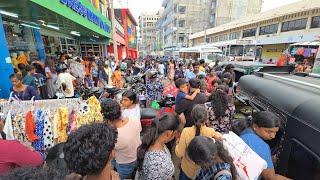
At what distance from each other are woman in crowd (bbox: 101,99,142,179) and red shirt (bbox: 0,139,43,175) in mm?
869

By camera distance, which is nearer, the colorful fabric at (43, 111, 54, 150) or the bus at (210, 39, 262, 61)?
the colorful fabric at (43, 111, 54, 150)

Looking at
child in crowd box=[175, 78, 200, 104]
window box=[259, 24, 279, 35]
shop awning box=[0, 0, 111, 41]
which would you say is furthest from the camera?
window box=[259, 24, 279, 35]

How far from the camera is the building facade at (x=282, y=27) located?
71.5 ft

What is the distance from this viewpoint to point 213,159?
1.91 metres

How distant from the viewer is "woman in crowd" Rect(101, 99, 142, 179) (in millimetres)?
2650

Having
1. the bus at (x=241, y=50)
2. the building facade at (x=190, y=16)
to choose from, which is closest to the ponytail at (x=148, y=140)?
the bus at (x=241, y=50)

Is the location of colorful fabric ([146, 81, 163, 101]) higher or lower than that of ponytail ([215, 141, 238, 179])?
lower

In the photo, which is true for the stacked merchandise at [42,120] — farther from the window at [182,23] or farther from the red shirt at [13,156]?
the window at [182,23]

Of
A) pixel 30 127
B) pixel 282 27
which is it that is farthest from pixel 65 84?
pixel 282 27

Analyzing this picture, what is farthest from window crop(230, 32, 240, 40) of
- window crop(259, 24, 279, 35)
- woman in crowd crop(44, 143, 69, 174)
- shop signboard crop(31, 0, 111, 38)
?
woman in crowd crop(44, 143, 69, 174)

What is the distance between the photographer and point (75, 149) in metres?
1.55

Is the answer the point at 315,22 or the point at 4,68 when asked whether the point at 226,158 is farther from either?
the point at 315,22

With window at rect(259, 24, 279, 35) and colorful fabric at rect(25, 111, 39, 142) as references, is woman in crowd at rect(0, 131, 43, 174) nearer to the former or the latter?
colorful fabric at rect(25, 111, 39, 142)

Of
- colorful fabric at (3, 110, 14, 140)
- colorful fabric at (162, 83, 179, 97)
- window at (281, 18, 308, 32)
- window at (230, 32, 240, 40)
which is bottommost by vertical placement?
colorful fabric at (162, 83, 179, 97)
